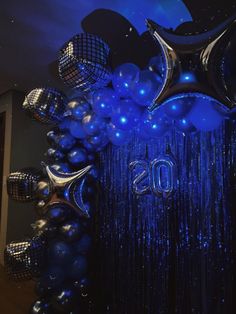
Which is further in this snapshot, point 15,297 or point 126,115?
point 15,297

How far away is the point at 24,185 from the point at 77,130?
60cm

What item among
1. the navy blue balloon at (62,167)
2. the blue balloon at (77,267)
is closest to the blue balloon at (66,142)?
the navy blue balloon at (62,167)

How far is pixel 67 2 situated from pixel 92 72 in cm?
56

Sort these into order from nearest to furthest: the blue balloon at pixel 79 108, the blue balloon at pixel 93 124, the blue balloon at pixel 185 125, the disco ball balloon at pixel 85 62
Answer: the blue balloon at pixel 185 125, the disco ball balloon at pixel 85 62, the blue balloon at pixel 93 124, the blue balloon at pixel 79 108

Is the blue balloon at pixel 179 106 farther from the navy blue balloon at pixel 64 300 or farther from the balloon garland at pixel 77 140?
the navy blue balloon at pixel 64 300

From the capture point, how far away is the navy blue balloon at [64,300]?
1.99 m

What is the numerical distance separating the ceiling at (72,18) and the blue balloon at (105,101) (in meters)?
0.55

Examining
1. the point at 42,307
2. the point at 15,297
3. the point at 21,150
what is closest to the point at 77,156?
the point at 42,307

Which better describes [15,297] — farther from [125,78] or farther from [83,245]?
[125,78]

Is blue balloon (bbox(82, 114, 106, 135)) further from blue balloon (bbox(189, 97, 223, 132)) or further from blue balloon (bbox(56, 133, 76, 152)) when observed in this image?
blue balloon (bbox(189, 97, 223, 132))

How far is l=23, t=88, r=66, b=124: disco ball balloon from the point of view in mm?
2119

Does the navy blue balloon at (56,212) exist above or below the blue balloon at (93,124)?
below

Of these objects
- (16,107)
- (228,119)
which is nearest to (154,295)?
(228,119)

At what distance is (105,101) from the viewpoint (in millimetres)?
1812
